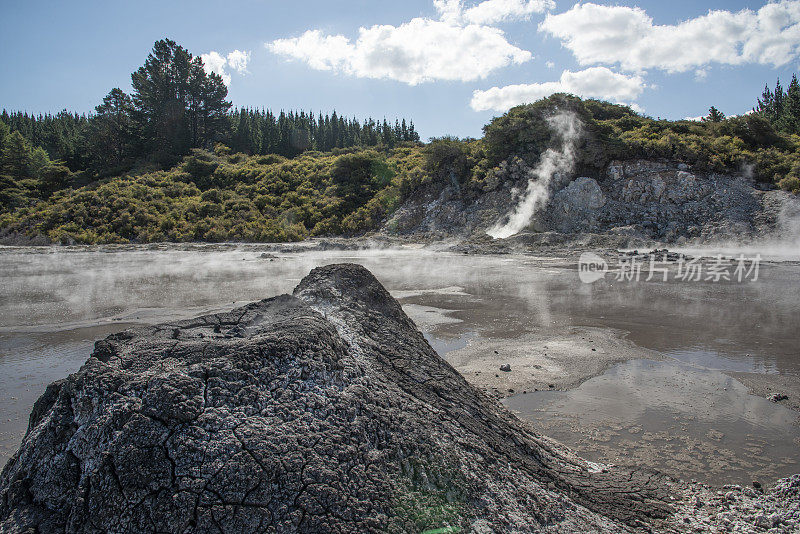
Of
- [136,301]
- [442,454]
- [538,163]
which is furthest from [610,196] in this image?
[442,454]

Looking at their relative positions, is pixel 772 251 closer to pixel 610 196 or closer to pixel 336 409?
pixel 610 196

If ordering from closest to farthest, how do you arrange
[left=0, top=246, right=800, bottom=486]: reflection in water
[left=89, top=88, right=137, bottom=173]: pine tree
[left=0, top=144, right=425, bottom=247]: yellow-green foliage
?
1. [left=0, top=246, right=800, bottom=486]: reflection in water
2. [left=0, top=144, right=425, bottom=247]: yellow-green foliage
3. [left=89, top=88, right=137, bottom=173]: pine tree

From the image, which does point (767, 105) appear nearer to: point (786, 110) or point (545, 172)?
point (786, 110)

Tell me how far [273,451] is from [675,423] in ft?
11.9

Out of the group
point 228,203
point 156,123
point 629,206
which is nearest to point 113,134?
point 156,123

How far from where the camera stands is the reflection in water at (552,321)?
3.72 meters

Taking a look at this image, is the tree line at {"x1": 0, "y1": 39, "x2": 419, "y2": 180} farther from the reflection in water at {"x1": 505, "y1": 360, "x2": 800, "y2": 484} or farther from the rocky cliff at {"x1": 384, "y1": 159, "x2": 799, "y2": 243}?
the reflection in water at {"x1": 505, "y1": 360, "x2": 800, "y2": 484}

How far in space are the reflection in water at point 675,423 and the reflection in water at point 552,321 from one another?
0.05ft

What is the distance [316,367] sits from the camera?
1925 millimetres

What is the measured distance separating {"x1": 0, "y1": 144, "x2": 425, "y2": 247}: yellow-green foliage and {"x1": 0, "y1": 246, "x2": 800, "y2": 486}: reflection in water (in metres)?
7.20

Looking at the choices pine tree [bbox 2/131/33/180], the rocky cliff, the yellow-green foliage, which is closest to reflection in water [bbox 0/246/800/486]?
the rocky cliff

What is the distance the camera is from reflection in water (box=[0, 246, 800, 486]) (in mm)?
3721

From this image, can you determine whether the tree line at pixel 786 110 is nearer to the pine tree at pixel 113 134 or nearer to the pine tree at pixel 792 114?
the pine tree at pixel 792 114

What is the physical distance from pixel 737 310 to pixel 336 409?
28.7 ft
